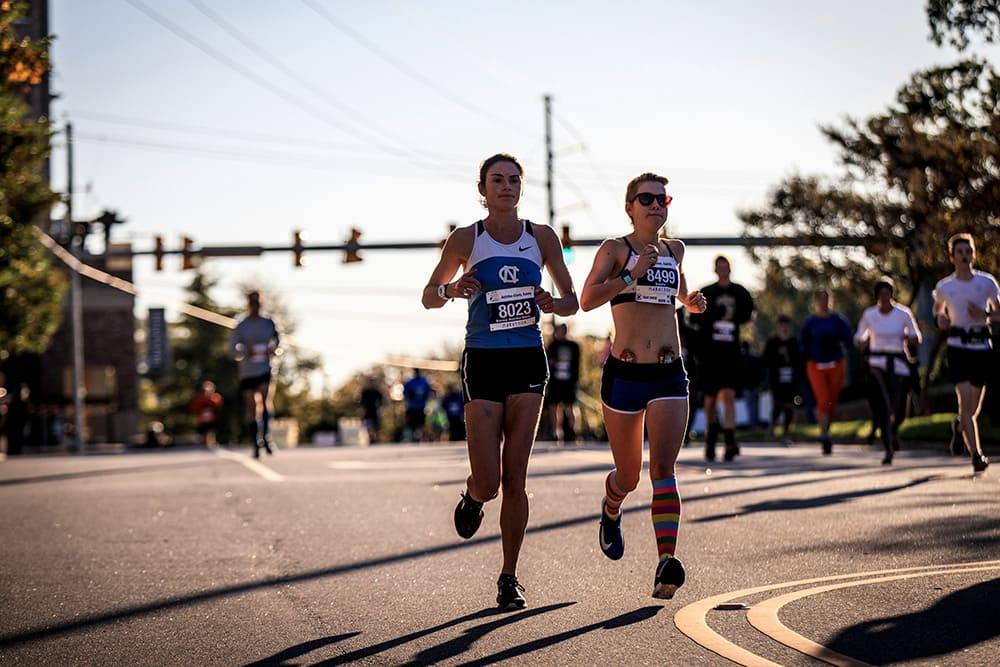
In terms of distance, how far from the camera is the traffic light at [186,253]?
123 feet

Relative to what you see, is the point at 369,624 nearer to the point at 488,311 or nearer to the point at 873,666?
the point at 488,311

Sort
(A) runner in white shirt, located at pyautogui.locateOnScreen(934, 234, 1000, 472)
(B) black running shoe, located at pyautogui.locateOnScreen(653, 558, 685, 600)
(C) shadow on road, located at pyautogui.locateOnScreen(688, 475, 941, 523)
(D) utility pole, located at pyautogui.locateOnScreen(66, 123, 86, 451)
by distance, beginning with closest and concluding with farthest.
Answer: (B) black running shoe, located at pyautogui.locateOnScreen(653, 558, 685, 600) < (C) shadow on road, located at pyautogui.locateOnScreen(688, 475, 941, 523) < (A) runner in white shirt, located at pyautogui.locateOnScreen(934, 234, 1000, 472) < (D) utility pole, located at pyautogui.locateOnScreen(66, 123, 86, 451)

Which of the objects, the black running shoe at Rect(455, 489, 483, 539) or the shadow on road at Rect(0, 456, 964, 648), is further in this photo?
the black running shoe at Rect(455, 489, 483, 539)

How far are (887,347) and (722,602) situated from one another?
1062 centimetres

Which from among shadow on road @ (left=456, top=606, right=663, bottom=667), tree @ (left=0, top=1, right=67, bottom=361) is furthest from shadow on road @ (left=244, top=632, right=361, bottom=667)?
tree @ (left=0, top=1, right=67, bottom=361)

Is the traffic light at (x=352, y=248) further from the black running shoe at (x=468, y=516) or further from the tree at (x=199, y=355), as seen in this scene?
the tree at (x=199, y=355)

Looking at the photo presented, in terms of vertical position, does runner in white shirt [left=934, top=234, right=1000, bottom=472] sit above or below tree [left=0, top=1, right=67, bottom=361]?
below

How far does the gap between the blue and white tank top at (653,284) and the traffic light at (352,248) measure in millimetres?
28505

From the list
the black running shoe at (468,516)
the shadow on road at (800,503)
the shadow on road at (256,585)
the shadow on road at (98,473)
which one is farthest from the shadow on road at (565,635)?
the shadow on road at (98,473)

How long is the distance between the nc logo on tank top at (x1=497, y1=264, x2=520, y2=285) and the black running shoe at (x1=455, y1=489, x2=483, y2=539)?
1029 millimetres

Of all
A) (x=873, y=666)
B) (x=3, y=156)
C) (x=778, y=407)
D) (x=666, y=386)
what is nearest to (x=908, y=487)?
(x=666, y=386)

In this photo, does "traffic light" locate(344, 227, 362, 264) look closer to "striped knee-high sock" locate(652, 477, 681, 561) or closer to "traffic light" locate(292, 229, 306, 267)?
"traffic light" locate(292, 229, 306, 267)

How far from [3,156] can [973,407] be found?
13.0m

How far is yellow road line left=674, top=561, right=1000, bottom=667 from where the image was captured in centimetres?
567
